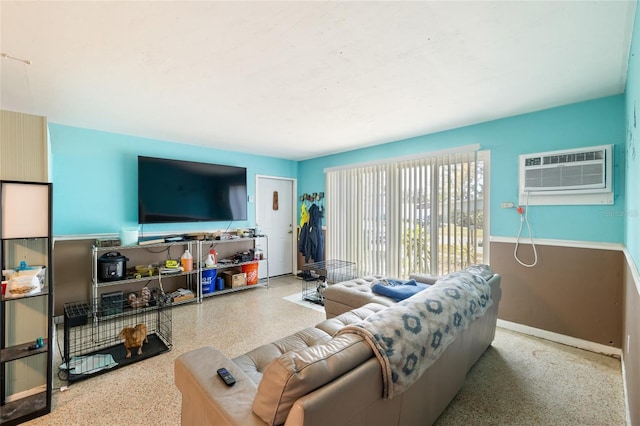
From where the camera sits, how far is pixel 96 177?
362 cm

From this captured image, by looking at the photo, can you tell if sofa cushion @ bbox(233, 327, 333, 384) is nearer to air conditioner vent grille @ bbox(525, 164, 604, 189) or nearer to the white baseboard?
the white baseboard

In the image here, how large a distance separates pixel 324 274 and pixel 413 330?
3837mm

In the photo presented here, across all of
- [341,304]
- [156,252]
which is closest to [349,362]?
[341,304]

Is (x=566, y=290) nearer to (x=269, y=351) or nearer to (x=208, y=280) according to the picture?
(x=269, y=351)

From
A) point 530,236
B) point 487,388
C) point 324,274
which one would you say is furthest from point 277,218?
point 487,388

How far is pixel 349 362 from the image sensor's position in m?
1.11

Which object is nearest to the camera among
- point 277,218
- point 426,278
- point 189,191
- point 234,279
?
point 426,278

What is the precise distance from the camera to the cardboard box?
454cm

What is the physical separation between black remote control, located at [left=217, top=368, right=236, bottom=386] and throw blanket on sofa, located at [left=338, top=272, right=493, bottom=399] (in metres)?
0.53

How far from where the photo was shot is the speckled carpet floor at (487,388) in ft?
5.94

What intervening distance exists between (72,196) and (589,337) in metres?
5.81

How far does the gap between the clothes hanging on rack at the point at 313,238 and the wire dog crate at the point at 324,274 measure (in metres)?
0.19

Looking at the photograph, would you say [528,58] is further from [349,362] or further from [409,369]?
[349,362]

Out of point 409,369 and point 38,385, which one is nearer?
point 409,369
